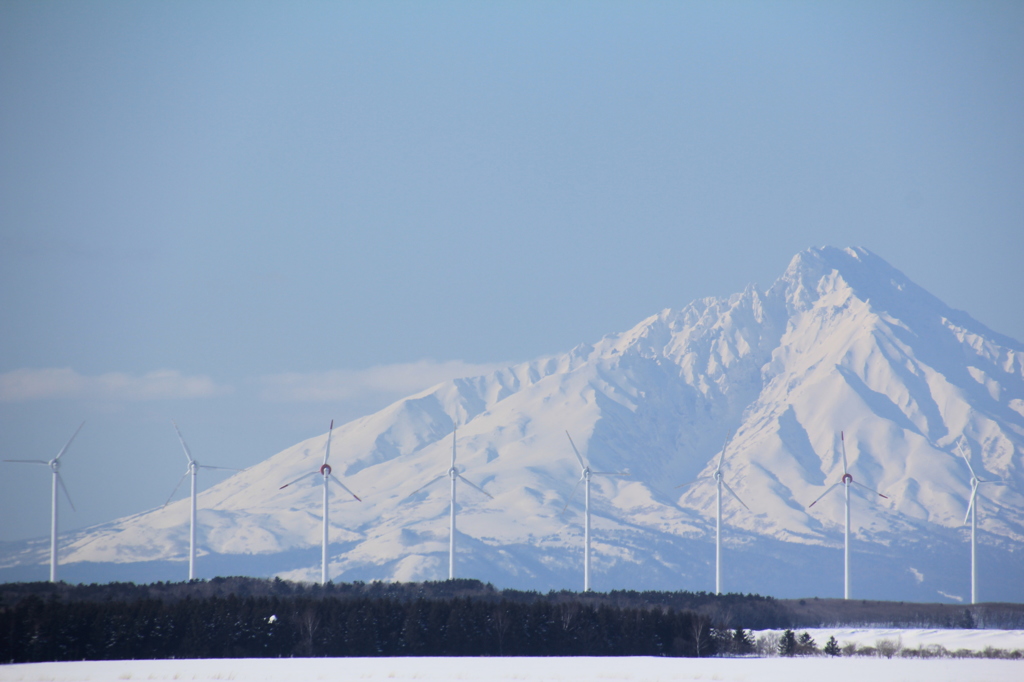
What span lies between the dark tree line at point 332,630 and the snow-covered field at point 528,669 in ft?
18.3

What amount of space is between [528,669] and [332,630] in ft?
78.7

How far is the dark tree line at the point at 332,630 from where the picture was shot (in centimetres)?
10838

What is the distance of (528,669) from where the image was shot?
97.6 metres

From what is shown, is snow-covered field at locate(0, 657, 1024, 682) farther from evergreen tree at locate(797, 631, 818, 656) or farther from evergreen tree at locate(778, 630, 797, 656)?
evergreen tree at locate(797, 631, 818, 656)

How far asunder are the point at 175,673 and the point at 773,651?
172 feet

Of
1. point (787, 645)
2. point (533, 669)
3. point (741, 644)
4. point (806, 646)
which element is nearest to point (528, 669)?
Answer: point (533, 669)

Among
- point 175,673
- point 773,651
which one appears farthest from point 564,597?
point 175,673

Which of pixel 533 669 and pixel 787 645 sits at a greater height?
pixel 787 645

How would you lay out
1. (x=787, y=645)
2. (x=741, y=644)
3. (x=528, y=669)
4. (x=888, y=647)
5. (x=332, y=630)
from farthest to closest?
(x=888, y=647) → (x=741, y=644) → (x=787, y=645) → (x=332, y=630) → (x=528, y=669)

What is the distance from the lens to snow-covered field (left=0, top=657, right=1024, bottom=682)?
9112 cm

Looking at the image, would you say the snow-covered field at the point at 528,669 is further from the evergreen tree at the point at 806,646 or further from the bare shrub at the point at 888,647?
the evergreen tree at the point at 806,646

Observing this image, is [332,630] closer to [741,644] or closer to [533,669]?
[533,669]

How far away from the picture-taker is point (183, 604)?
11738 centimetres

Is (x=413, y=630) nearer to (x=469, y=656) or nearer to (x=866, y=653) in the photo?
(x=469, y=656)
